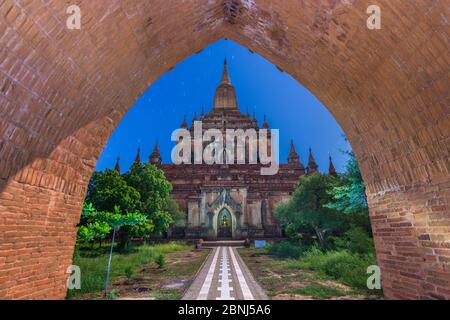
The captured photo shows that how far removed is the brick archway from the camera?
117 inches

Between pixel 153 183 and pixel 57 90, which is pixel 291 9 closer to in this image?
pixel 57 90

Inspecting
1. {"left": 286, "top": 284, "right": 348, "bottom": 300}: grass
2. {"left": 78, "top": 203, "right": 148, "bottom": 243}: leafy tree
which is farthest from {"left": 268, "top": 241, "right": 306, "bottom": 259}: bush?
{"left": 78, "top": 203, "right": 148, "bottom": 243}: leafy tree

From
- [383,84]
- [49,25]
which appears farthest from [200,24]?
[383,84]

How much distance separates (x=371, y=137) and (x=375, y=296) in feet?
18.5

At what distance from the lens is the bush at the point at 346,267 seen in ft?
30.7

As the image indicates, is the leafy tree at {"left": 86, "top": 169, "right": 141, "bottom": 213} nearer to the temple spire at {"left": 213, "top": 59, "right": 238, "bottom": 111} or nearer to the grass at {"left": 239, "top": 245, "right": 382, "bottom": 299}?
the grass at {"left": 239, "top": 245, "right": 382, "bottom": 299}

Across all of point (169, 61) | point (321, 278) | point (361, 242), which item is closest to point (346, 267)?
point (321, 278)

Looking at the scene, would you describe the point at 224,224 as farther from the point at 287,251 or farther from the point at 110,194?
the point at 110,194

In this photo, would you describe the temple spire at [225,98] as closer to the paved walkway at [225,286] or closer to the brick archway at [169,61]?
the paved walkway at [225,286]

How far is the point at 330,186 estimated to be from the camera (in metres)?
18.8

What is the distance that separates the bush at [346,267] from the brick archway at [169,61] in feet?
16.8

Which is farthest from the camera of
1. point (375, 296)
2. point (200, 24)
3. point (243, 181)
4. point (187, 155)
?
point (187, 155)

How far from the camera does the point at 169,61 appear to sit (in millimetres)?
5348
